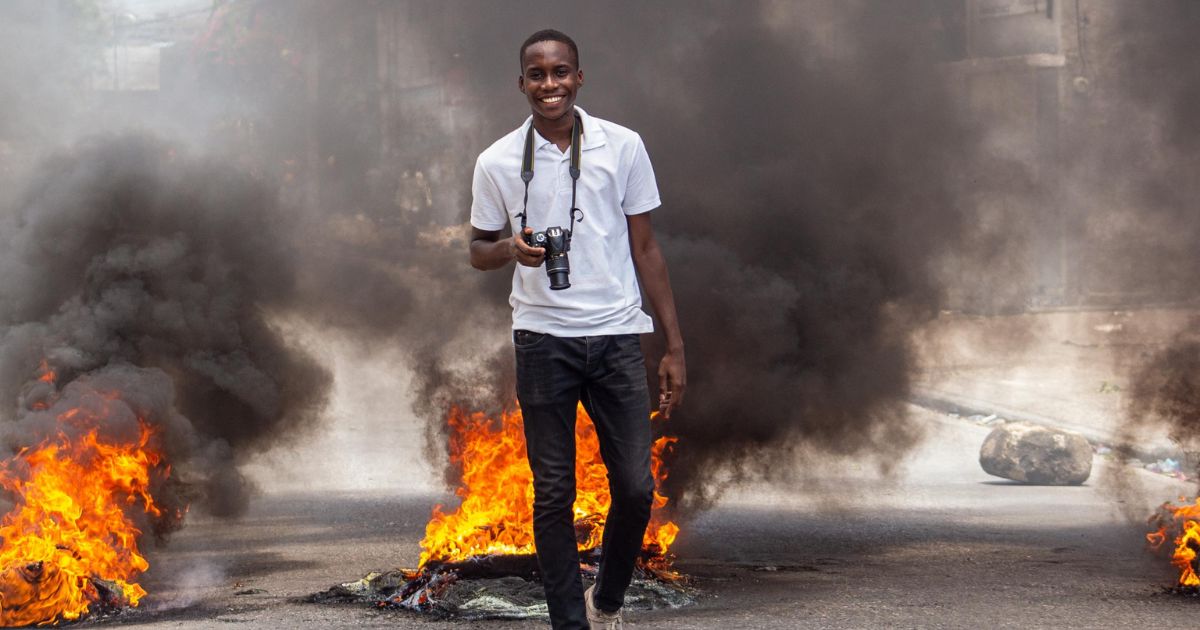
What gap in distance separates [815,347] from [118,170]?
4.08m

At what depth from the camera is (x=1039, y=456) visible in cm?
884

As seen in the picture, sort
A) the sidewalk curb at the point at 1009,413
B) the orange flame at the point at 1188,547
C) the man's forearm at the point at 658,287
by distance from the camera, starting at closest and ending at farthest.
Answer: the man's forearm at the point at 658,287
the orange flame at the point at 1188,547
the sidewalk curb at the point at 1009,413

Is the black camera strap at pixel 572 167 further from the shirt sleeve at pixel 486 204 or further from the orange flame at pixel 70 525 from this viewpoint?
the orange flame at pixel 70 525

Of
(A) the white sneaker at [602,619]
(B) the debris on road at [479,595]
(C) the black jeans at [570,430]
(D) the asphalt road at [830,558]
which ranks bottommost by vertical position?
(D) the asphalt road at [830,558]

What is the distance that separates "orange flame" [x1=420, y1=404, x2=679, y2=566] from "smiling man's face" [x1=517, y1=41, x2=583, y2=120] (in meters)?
1.86

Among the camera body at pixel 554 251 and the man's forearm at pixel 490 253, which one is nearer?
the camera body at pixel 554 251

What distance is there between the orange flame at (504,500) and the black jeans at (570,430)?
1.48 metres

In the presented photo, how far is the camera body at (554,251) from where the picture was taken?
345 cm

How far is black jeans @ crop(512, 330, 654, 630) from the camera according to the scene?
3615 mm

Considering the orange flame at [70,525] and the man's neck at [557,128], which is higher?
the man's neck at [557,128]

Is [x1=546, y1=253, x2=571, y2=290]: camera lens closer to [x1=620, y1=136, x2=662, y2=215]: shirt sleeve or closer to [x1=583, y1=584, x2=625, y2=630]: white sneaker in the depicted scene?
[x1=620, y1=136, x2=662, y2=215]: shirt sleeve

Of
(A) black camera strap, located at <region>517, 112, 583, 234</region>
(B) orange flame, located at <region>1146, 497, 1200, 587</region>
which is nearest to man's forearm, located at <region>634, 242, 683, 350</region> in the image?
(A) black camera strap, located at <region>517, 112, 583, 234</region>

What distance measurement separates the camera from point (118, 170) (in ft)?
25.8

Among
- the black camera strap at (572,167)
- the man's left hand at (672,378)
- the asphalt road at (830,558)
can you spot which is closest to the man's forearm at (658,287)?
the man's left hand at (672,378)
